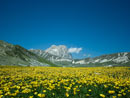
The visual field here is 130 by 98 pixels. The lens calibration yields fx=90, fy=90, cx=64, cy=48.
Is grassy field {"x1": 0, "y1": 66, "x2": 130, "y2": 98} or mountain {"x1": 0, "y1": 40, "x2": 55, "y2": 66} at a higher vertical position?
mountain {"x1": 0, "y1": 40, "x2": 55, "y2": 66}

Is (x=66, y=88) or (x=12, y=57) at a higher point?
(x=12, y=57)

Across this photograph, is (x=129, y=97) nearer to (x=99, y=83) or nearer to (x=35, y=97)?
(x=99, y=83)

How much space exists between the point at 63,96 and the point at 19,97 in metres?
2.56

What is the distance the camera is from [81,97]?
16.8ft

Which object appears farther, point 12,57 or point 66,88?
point 12,57

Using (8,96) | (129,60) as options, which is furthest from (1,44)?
(129,60)

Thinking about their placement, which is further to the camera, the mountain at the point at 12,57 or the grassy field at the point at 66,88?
the mountain at the point at 12,57

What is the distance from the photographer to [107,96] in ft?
19.0

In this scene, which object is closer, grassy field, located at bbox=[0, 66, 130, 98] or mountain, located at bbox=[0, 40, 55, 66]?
grassy field, located at bbox=[0, 66, 130, 98]

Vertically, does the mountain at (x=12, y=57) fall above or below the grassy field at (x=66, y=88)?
above

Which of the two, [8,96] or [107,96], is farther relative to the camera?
[107,96]

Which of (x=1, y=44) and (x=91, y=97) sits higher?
(x=1, y=44)

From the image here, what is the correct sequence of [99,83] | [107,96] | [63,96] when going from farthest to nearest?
[99,83] < [107,96] < [63,96]

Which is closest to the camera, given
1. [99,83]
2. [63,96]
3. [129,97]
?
[129,97]
